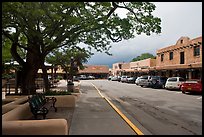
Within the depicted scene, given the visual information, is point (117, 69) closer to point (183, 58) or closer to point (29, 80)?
point (183, 58)

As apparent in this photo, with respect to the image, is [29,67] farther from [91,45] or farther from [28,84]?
[91,45]

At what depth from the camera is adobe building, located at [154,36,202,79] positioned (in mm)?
34281

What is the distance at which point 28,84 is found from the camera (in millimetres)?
18562

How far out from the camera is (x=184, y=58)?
39.1 m

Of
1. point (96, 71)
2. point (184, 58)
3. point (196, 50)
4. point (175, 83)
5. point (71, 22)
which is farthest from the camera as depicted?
point (96, 71)

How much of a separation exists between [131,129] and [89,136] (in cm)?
158

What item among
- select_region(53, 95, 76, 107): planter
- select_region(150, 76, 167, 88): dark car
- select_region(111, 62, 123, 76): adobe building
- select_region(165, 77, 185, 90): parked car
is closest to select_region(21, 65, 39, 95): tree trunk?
select_region(53, 95, 76, 107): planter

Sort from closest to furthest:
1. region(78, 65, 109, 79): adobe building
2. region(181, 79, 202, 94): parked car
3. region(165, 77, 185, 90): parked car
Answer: region(181, 79, 202, 94): parked car
region(165, 77, 185, 90): parked car
region(78, 65, 109, 79): adobe building

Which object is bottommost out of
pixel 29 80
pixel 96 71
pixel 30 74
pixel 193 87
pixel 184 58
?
pixel 193 87

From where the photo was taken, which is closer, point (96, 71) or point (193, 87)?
point (193, 87)

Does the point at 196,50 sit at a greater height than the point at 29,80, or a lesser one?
greater

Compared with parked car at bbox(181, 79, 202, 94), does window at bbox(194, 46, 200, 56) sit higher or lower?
higher

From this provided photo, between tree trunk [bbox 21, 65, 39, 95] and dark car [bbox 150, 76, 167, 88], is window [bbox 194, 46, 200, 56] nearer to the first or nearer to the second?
dark car [bbox 150, 76, 167, 88]

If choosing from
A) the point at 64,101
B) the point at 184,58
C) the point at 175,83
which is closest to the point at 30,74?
the point at 64,101
